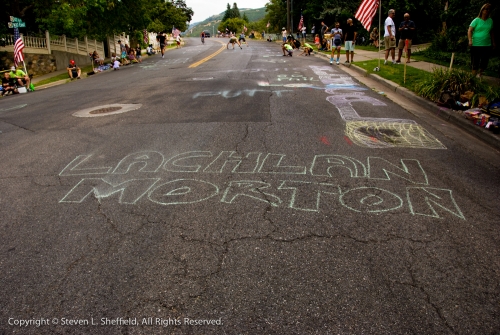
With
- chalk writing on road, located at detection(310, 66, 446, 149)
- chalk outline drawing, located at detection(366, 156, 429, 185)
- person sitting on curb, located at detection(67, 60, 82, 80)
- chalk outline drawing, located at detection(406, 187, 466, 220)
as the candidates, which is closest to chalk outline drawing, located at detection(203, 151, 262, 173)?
chalk outline drawing, located at detection(366, 156, 429, 185)

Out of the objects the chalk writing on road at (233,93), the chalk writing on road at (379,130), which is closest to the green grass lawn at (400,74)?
the chalk writing on road at (379,130)

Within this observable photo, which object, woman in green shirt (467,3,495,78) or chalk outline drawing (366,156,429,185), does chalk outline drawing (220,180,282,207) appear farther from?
woman in green shirt (467,3,495,78)

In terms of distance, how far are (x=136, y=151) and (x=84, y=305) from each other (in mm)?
3485

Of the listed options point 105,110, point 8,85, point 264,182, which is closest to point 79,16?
point 8,85

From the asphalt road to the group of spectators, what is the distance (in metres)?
10.2

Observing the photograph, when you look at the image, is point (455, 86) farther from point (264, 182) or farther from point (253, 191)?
point (253, 191)

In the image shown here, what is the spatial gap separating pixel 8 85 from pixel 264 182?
1550cm

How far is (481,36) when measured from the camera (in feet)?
29.3

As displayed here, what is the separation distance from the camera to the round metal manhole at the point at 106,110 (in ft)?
28.0

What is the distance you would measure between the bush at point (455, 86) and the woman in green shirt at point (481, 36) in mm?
1260

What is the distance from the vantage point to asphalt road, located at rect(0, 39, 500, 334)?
8.11ft

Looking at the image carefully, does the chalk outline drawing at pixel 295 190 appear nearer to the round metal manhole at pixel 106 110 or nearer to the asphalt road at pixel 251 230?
the asphalt road at pixel 251 230

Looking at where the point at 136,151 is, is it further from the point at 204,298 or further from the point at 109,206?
the point at 204,298

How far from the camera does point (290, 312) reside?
8.05ft
